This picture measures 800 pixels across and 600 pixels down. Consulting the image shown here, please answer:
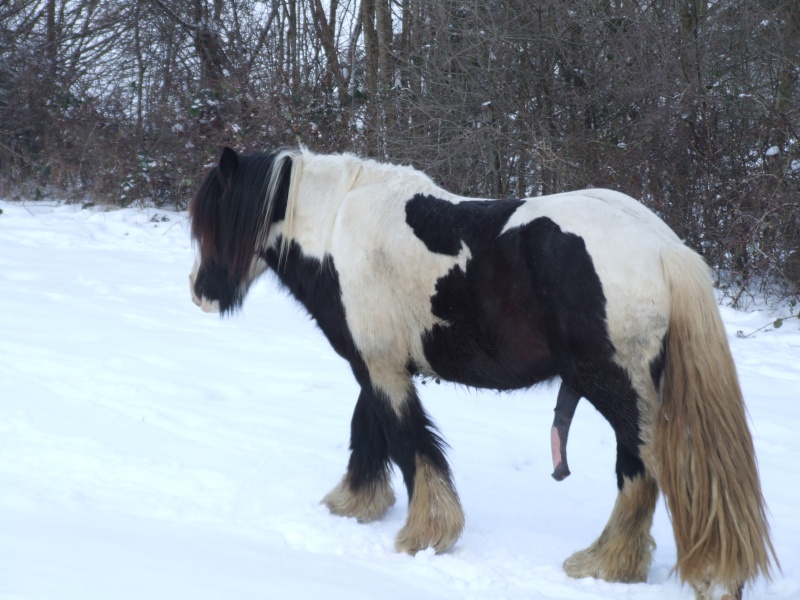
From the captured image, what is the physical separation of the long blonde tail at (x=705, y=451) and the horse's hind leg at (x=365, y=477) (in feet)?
4.75

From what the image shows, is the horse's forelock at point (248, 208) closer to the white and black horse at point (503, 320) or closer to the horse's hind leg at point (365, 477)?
the white and black horse at point (503, 320)

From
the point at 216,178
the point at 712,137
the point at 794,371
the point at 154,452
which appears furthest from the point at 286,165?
the point at 712,137

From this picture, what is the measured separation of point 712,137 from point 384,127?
4537 millimetres

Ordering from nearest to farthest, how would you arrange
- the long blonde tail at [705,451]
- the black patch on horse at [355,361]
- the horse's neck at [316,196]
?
the long blonde tail at [705,451]
the black patch on horse at [355,361]
the horse's neck at [316,196]

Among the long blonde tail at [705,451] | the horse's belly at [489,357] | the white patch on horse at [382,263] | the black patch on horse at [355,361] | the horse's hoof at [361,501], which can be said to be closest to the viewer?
the long blonde tail at [705,451]

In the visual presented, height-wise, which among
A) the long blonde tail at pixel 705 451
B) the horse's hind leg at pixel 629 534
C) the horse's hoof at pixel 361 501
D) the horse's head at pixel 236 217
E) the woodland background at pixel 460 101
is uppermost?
the woodland background at pixel 460 101

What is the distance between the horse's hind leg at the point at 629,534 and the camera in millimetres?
3150

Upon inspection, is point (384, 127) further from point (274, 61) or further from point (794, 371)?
point (794, 371)

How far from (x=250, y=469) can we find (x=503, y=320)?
1.76 metres

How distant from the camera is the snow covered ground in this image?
2.87 m

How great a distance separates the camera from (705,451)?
2854mm

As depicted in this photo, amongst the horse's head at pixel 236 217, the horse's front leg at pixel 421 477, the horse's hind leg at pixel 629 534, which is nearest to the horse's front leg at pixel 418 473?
the horse's front leg at pixel 421 477

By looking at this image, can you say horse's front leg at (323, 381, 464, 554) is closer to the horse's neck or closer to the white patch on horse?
the white patch on horse

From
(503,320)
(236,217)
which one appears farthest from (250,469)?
(503,320)
